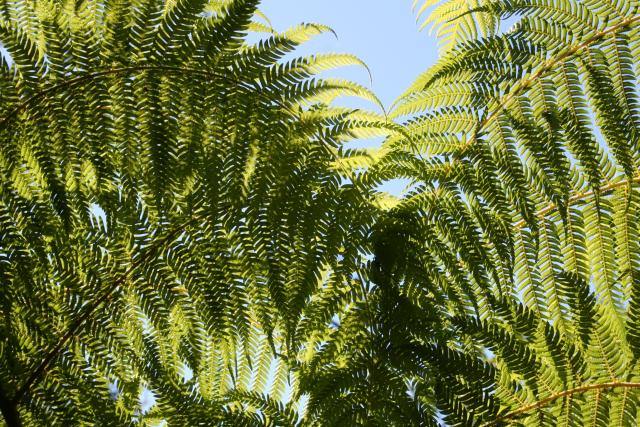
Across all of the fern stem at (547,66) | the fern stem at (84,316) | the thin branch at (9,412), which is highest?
the fern stem at (547,66)

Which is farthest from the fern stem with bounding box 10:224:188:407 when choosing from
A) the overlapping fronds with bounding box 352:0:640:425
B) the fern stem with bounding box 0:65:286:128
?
the overlapping fronds with bounding box 352:0:640:425

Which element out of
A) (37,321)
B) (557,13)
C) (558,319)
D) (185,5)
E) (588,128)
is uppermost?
(557,13)

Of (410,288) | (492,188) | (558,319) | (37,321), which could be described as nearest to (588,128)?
(492,188)

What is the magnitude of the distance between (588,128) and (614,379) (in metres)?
0.56

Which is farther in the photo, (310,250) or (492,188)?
(492,188)

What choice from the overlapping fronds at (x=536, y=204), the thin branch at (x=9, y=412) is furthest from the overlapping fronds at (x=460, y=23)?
the thin branch at (x=9, y=412)

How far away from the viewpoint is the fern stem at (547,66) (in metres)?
1.59

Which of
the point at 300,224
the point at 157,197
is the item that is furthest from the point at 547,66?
the point at 157,197

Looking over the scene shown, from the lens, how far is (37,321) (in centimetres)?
149

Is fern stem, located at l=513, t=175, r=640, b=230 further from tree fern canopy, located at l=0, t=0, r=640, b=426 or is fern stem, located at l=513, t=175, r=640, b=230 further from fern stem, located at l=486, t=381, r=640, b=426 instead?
fern stem, located at l=486, t=381, r=640, b=426

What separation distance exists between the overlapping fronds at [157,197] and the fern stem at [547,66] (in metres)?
0.27

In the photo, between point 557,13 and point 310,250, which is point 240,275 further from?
point 557,13

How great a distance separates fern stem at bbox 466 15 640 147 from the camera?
1588 mm

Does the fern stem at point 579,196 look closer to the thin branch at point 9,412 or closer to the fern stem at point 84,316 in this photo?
the fern stem at point 84,316
